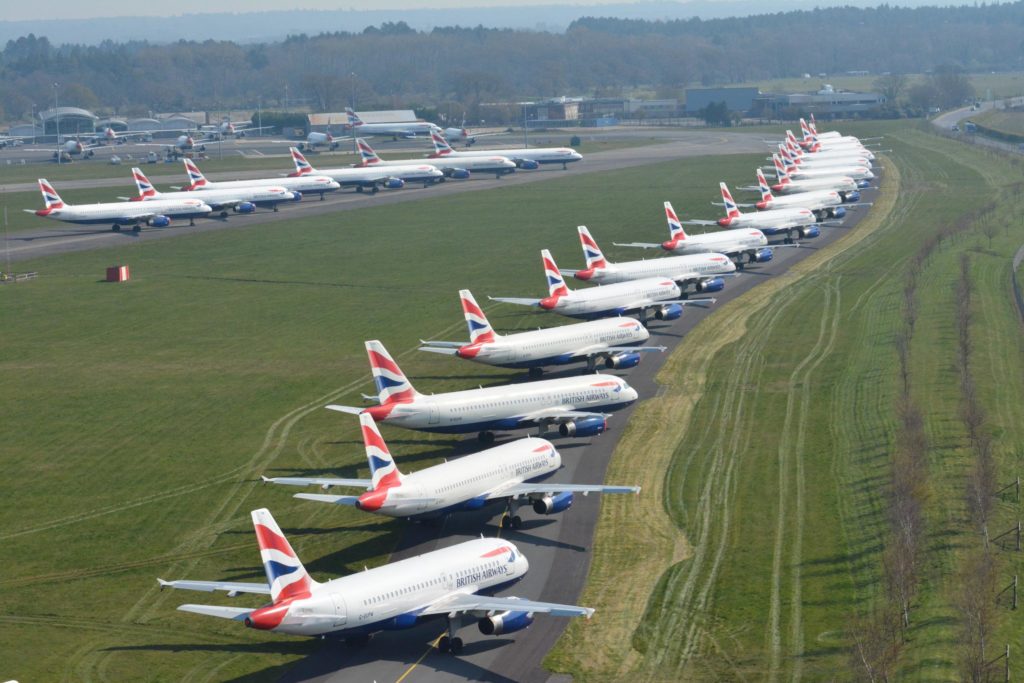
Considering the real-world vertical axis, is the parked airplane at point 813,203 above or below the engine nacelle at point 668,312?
above

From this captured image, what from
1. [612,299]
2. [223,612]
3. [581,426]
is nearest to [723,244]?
[612,299]

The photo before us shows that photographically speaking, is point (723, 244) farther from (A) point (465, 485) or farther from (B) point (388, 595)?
(B) point (388, 595)

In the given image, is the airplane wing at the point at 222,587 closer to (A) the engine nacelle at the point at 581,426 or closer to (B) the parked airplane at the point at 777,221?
(A) the engine nacelle at the point at 581,426

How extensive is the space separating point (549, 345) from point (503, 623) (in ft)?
153

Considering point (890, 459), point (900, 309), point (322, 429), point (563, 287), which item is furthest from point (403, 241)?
point (890, 459)

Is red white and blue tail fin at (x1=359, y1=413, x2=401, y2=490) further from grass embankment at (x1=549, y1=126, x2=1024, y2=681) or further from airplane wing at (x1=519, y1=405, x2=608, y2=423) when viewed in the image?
airplane wing at (x1=519, y1=405, x2=608, y2=423)

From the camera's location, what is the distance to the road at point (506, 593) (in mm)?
57250

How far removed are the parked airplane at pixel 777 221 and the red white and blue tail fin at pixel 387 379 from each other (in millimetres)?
96825

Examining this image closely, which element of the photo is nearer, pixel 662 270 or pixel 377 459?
pixel 377 459

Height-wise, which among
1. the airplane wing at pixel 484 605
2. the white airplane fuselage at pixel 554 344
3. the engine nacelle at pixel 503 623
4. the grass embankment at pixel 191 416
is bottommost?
the grass embankment at pixel 191 416

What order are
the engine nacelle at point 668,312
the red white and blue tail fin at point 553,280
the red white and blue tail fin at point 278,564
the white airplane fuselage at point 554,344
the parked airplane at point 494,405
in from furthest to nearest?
the engine nacelle at point 668,312, the red white and blue tail fin at point 553,280, the white airplane fuselage at point 554,344, the parked airplane at point 494,405, the red white and blue tail fin at point 278,564

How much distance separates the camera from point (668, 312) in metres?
126

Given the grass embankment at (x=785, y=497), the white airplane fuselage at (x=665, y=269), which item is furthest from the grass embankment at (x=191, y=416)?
the grass embankment at (x=785, y=497)

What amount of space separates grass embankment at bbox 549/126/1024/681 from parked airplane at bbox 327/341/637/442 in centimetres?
343
